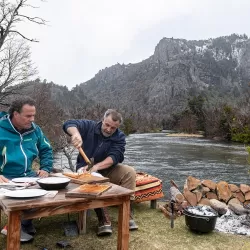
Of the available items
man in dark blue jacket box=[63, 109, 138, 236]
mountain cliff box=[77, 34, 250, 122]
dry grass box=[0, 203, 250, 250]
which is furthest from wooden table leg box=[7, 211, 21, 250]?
mountain cliff box=[77, 34, 250, 122]

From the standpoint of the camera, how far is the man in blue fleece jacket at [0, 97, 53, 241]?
2.83 metres

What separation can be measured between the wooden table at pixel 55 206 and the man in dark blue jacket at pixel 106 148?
0.82 meters

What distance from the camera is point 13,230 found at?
1.85 m

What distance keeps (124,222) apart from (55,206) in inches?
24.9

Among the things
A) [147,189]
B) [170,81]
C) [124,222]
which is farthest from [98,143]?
[170,81]

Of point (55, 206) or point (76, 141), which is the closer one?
point (55, 206)

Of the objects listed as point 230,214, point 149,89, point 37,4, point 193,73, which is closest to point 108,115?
point 230,214

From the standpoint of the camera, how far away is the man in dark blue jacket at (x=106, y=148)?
3.24 meters

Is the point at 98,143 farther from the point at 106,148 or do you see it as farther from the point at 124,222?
the point at 124,222

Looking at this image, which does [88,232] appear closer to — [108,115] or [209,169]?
[108,115]

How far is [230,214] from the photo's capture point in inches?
161

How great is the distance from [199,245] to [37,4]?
15621 millimetres

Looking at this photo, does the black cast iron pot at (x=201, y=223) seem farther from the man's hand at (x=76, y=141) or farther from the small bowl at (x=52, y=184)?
the small bowl at (x=52, y=184)

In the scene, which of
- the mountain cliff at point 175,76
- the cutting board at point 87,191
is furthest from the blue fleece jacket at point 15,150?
the mountain cliff at point 175,76
